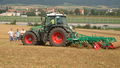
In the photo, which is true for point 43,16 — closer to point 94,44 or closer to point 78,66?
point 94,44

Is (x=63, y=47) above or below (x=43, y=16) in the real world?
below

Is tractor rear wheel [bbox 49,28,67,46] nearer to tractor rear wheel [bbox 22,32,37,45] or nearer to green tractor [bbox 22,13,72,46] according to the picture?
green tractor [bbox 22,13,72,46]

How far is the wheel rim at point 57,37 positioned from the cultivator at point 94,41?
504 millimetres

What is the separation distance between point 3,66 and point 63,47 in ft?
21.6

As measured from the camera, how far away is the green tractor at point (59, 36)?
16.5 metres

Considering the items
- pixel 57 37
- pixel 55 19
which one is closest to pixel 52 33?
pixel 57 37

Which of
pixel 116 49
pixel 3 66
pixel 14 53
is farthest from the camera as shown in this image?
pixel 116 49

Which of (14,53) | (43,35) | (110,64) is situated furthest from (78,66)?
(43,35)

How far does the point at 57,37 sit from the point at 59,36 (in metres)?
0.15

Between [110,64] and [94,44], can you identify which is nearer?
[110,64]

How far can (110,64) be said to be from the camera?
11188 millimetres

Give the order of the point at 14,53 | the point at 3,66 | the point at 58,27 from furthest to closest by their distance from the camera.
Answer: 1. the point at 58,27
2. the point at 14,53
3. the point at 3,66

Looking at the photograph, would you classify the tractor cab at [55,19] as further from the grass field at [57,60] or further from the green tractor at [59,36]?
the grass field at [57,60]

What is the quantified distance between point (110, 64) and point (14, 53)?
16.1 feet
